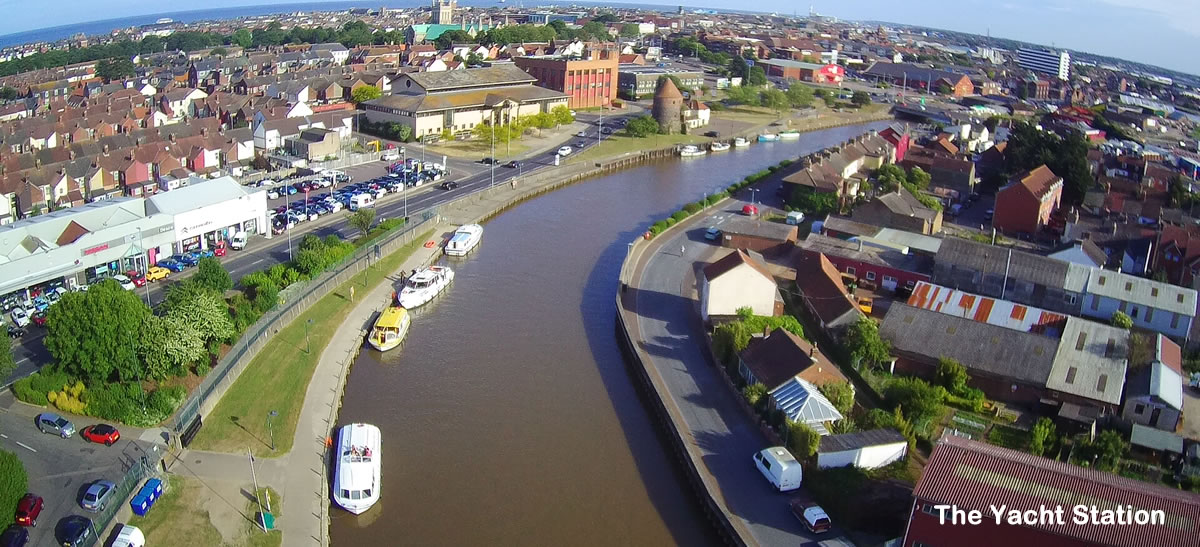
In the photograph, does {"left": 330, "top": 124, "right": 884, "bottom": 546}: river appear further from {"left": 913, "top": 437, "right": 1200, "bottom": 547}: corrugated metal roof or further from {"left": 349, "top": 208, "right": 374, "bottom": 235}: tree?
{"left": 913, "top": 437, "right": 1200, "bottom": 547}: corrugated metal roof

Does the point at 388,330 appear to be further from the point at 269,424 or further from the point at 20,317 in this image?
the point at 20,317

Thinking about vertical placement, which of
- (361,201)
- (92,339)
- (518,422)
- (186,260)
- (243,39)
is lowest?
(518,422)

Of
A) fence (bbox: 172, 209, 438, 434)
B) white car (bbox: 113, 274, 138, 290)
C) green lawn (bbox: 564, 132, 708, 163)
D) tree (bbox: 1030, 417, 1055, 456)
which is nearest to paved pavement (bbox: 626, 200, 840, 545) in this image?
tree (bbox: 1030, 417, 1055, 456)

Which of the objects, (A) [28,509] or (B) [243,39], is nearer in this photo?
(A) [28,509]

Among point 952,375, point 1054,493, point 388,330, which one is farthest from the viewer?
point 388,330

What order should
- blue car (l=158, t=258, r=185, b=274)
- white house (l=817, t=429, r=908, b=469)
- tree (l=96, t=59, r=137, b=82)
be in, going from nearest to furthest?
white house (l=817, t=429, r=908, b=469), blue car (l=158, t=258, r=185, b=274), tree (l=96, t=59, r=137, b=82)

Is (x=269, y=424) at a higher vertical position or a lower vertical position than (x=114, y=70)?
Result: lower

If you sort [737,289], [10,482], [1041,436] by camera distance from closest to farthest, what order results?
[10,482], [1041,436], [737,289]

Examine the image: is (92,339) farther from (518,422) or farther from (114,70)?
(114,70)

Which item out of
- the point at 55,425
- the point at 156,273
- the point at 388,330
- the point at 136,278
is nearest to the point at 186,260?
the point at 156,273
